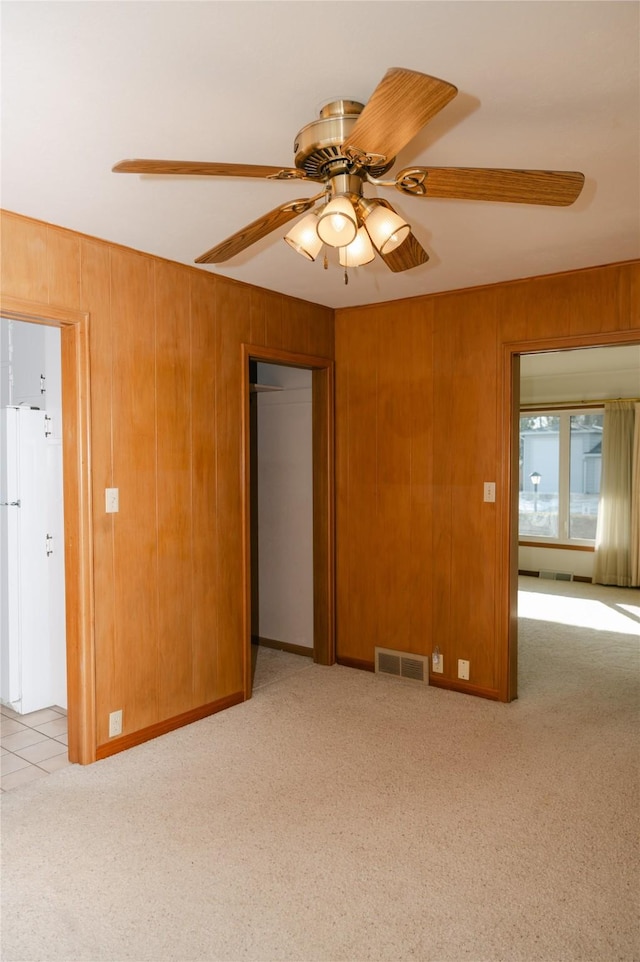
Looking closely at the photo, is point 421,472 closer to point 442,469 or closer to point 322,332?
point 442,469

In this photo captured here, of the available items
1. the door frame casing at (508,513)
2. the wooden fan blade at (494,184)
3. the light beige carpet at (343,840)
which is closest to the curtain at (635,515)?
the light beige carpet at (343,840)

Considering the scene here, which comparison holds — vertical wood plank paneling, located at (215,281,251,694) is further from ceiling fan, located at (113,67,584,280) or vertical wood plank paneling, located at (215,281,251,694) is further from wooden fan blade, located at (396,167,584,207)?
wooden fan blade, located at (396,167,584,207)

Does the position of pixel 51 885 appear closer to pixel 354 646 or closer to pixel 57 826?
pixel 57 826

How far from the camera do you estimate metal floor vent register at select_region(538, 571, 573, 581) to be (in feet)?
Result: 26.3

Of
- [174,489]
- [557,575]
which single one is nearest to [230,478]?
[174,489]

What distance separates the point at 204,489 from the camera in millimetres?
3629

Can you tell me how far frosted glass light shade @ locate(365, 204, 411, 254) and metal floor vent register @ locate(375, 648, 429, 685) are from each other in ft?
9.96

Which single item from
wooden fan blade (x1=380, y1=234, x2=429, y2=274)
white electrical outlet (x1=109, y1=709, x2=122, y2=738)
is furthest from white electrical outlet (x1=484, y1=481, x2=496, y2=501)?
white electrical outlet (x1=109, y1=709, x2=122, y2=738)

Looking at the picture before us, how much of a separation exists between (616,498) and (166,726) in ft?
19.9

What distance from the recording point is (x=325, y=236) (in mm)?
1691

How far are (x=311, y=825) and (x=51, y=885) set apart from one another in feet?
3.13

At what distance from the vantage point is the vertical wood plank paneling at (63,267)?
287cm

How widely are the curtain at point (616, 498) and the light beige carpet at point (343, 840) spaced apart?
13.5 feet

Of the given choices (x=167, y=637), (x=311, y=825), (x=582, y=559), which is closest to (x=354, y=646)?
(x=167, y=637)
